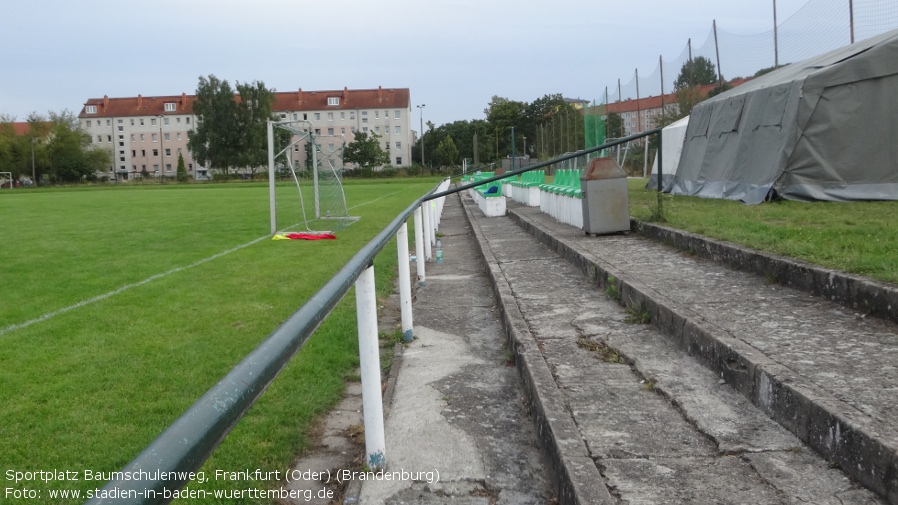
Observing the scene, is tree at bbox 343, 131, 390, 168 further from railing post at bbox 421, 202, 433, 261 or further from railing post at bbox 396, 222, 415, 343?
railing post at bbox 396, 222, 415, 343

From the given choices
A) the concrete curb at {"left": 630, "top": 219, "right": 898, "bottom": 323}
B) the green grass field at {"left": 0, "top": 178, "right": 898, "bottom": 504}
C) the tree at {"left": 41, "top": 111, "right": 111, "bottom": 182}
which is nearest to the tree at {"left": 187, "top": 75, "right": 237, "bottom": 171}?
the tree at {"left": 41, "top": 111, "right": 111, "bottom": 182}

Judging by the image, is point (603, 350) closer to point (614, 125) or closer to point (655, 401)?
point (655, 401)

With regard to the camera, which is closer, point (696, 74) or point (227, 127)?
point (696, 74)

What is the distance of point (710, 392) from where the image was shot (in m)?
3.81

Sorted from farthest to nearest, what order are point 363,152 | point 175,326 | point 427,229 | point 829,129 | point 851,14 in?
point 363,152 → point 851,14 → point 829,129 → point 427,229 → point 175,326

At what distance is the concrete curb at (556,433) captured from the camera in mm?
2707

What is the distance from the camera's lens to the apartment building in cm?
11575

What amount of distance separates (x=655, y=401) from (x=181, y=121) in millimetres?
123921

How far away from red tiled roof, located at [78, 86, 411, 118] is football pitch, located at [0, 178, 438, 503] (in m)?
105

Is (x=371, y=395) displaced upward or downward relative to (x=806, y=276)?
downward

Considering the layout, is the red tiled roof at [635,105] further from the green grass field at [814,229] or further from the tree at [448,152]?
the tree at [448,152]

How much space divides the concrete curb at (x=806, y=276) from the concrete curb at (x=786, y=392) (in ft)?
0.06

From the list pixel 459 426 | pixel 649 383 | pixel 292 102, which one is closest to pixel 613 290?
pixel 649 383

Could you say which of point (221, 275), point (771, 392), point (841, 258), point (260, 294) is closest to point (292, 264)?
point (221, 275)
